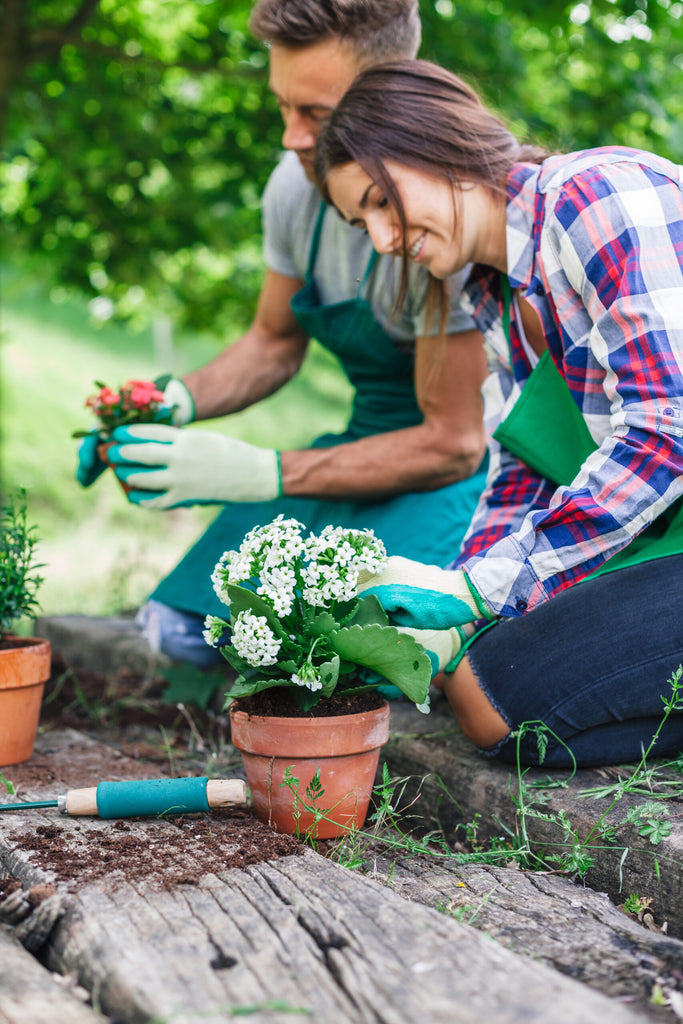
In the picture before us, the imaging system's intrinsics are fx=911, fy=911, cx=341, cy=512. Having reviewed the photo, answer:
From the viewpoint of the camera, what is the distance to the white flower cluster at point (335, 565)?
131 cm

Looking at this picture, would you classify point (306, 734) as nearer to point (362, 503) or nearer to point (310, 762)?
point (310, 762)

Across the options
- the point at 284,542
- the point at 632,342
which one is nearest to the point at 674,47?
the point at 632,342

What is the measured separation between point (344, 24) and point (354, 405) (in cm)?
92

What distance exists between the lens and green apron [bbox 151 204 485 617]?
85.7 inches

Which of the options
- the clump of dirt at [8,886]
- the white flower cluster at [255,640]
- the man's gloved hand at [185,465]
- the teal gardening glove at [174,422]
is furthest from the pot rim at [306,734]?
the teal gardening glove at [174,422]

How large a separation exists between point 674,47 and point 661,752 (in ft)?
12.1

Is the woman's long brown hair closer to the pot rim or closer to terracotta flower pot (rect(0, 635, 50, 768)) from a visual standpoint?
the pot rim

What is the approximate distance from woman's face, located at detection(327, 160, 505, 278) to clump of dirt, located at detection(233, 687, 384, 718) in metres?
0.81

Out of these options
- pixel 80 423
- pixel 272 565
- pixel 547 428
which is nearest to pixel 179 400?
pixel 547 428

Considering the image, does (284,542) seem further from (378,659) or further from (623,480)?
(623,480)

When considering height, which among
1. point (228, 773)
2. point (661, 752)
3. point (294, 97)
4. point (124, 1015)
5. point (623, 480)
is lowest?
point (228, 773)

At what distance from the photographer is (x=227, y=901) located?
3.55ft

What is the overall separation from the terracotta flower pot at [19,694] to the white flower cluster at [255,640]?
54cm

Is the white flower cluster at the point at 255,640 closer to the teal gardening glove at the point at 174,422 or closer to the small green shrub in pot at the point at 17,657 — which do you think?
the small green shrub in pot at the point at 17,657
